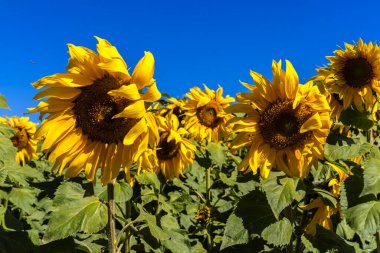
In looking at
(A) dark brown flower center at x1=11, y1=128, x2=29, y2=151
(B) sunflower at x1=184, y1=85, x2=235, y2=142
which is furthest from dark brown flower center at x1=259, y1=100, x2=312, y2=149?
(A) dark brown flower center at x1=11, y1=128, x2=29, y2=151

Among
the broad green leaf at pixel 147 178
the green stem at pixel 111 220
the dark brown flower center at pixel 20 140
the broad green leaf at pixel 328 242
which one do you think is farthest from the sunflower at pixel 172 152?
Answer: the dark brown flower center at pixel 20 140

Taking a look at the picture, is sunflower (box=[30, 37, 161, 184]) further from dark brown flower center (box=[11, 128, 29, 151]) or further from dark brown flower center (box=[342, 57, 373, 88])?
dark brown flower center (box=[11, 128, 29, 151])

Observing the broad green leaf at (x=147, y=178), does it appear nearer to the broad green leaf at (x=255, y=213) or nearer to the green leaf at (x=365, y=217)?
the broad green leaf at (x=255, y=213)

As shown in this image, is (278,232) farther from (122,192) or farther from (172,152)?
(172,152)

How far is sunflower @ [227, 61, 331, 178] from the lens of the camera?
306 cm

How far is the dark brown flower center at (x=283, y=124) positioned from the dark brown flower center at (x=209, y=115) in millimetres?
3315

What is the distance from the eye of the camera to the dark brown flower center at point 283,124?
124 inches

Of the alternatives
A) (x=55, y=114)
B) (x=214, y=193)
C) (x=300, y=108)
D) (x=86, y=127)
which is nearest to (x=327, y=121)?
(x=300, y=108)

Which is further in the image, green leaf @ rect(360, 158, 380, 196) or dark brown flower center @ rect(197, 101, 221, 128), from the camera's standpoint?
dark brown flower center @ rect(197, 101, 221, 128)

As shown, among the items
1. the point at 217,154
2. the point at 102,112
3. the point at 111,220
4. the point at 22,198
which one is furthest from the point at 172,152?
the point at 111,220

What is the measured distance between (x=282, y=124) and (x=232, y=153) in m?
0.50

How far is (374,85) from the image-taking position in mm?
3980

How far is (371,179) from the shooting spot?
297 centimetres

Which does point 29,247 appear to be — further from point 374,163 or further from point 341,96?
point 341,96
